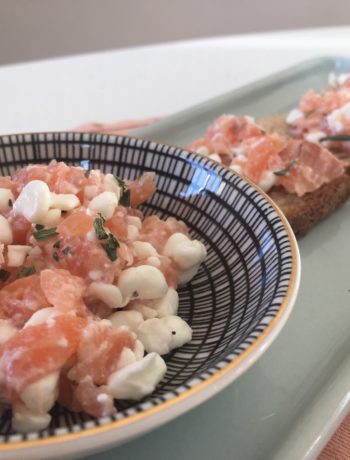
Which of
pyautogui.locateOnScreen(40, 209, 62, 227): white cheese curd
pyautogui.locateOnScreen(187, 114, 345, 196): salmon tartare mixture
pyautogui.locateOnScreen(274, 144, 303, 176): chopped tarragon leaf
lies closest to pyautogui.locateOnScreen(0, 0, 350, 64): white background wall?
pyautogui.locateOnScreen(187, 114, 345, 196): salmon tartare mixture

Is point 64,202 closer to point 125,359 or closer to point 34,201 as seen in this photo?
point 34,201

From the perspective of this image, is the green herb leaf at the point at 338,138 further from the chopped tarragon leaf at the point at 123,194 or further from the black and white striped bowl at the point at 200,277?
the chopped tarragon leaf at the point at 123,194

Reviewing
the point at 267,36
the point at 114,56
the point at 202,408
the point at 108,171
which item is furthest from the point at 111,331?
the point at 267,36

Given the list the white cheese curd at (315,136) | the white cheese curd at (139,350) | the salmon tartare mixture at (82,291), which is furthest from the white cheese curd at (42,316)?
the white cheese curd at (315,136)

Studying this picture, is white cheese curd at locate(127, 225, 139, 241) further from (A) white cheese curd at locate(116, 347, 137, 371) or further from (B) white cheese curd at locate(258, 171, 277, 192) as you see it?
(B) white cheese curd at locate(258, 171, 277, 192)

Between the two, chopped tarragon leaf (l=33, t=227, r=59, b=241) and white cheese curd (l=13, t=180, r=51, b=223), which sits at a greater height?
white cheese curd (l=13, t=180, r=51, b=223)

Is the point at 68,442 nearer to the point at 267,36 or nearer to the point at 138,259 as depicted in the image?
the point at 138,259
